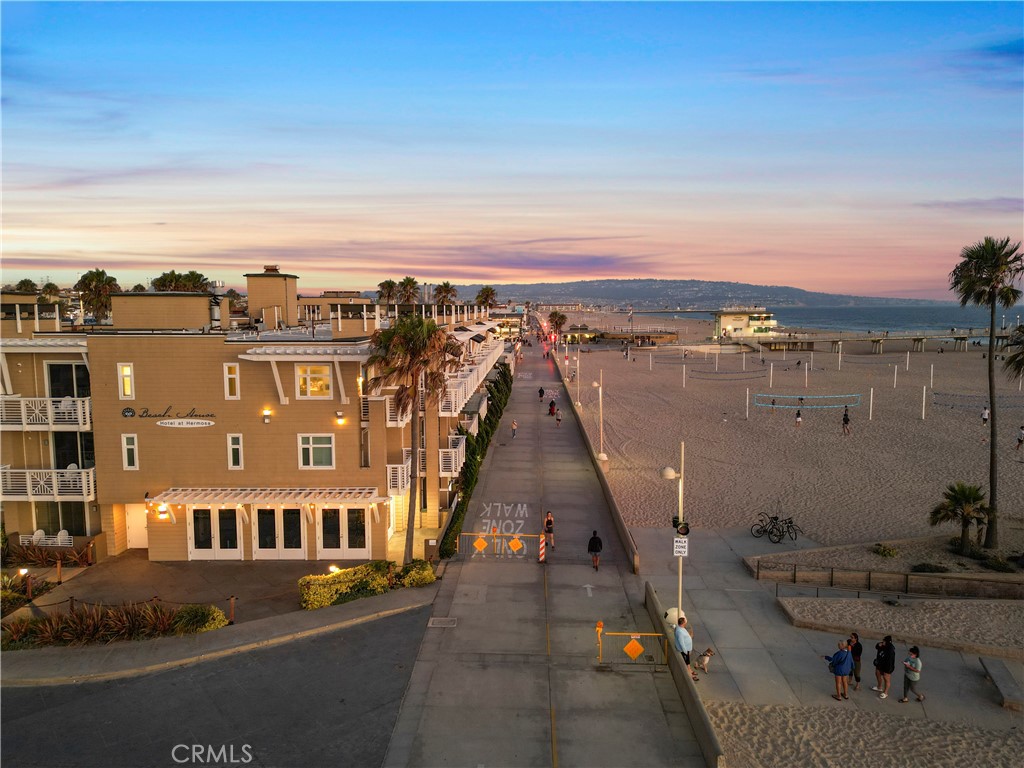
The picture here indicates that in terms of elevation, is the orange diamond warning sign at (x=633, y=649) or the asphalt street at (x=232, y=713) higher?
the orange diamond warning sign at (x=633, y=649)

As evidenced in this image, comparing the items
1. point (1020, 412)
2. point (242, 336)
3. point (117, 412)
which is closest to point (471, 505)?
point (242, 336)

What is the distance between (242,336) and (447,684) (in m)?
13.8

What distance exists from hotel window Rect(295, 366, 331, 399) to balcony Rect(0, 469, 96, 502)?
24.9 ft

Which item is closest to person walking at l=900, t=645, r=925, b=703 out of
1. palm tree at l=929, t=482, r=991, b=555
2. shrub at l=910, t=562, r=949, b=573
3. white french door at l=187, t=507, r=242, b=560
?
shrub at l=910, t=562, r=949, b=573

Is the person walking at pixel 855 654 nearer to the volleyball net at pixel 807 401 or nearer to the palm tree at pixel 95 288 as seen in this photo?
the volleyball net at pixel 807 401

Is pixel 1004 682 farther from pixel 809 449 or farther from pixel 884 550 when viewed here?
pixel 809 449

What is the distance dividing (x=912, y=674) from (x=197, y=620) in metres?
16.8

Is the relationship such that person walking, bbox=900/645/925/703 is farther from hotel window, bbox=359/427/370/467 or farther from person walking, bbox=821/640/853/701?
hotel window, bbox=359/427/370/467

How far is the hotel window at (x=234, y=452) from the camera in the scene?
73.5 feet

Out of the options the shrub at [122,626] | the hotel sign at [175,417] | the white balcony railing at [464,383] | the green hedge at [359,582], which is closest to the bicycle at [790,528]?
the green hedge at [359,582]

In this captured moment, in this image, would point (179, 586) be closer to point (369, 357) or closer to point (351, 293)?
point (369, 357)

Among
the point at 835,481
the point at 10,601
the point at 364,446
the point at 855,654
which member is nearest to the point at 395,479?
the point at 364,446

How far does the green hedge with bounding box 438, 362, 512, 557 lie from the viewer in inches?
894

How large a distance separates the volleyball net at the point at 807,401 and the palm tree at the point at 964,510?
105 ft
